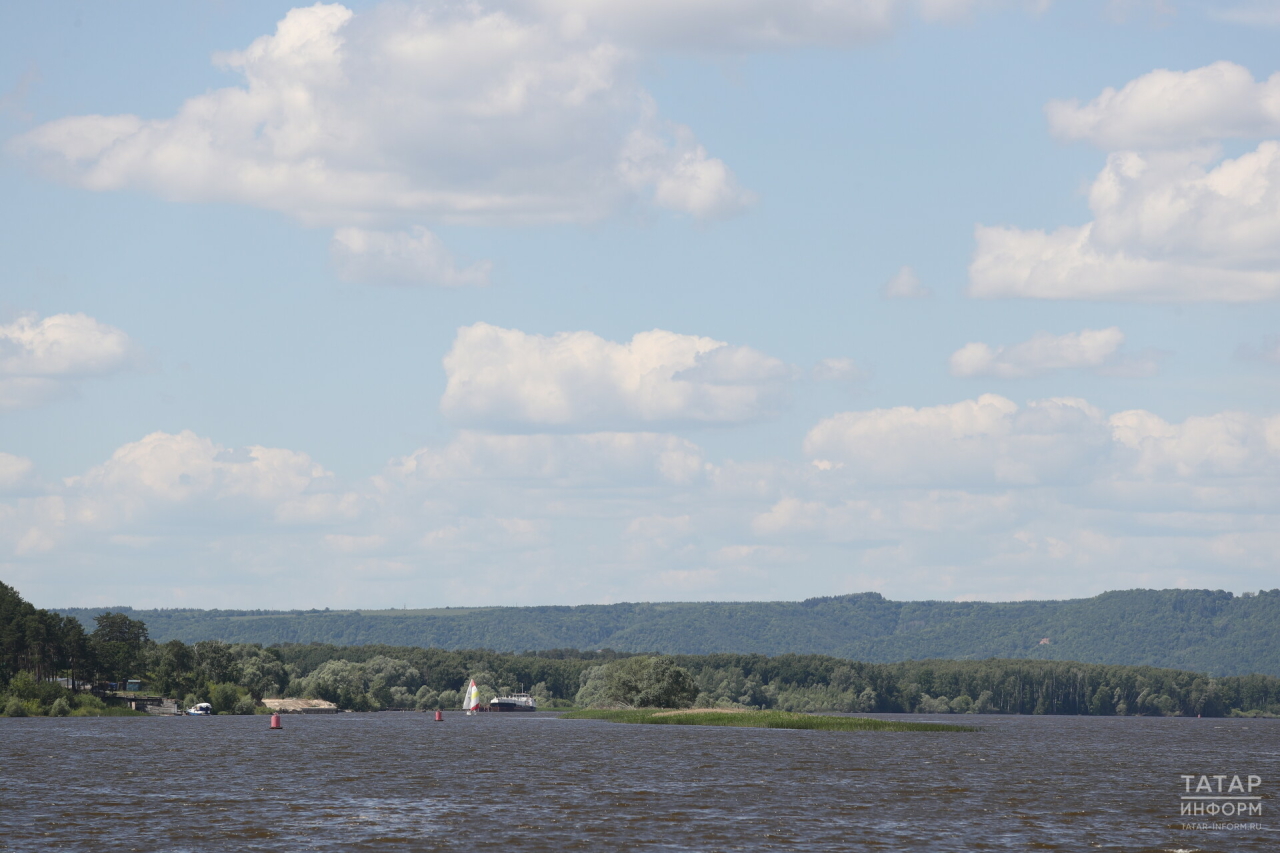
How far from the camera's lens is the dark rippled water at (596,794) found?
2564 inches

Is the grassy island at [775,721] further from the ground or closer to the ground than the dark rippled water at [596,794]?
closer to the ground

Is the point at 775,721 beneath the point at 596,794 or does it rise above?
beneath

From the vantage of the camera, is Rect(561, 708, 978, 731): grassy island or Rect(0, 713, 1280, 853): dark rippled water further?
Rect(561, 708, 978, 731): grassy island

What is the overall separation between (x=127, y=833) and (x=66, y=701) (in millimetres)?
148671

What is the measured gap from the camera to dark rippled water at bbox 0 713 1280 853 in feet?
214

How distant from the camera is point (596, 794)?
86.4m

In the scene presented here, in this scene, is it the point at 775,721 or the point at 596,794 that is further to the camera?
the point at 775,721

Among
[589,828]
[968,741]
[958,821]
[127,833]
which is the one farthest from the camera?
[968,741]

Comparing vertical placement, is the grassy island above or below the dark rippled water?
below

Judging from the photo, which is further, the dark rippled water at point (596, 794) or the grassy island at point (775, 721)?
the grassy island at point (775, 721)

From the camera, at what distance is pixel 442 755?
126 meters

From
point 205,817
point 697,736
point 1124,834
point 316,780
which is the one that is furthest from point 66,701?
point 1124,834

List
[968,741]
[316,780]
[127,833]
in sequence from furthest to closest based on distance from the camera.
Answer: [968,741]
[316,780]
[127,833]

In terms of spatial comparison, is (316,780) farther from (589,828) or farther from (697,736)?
(697,736)
